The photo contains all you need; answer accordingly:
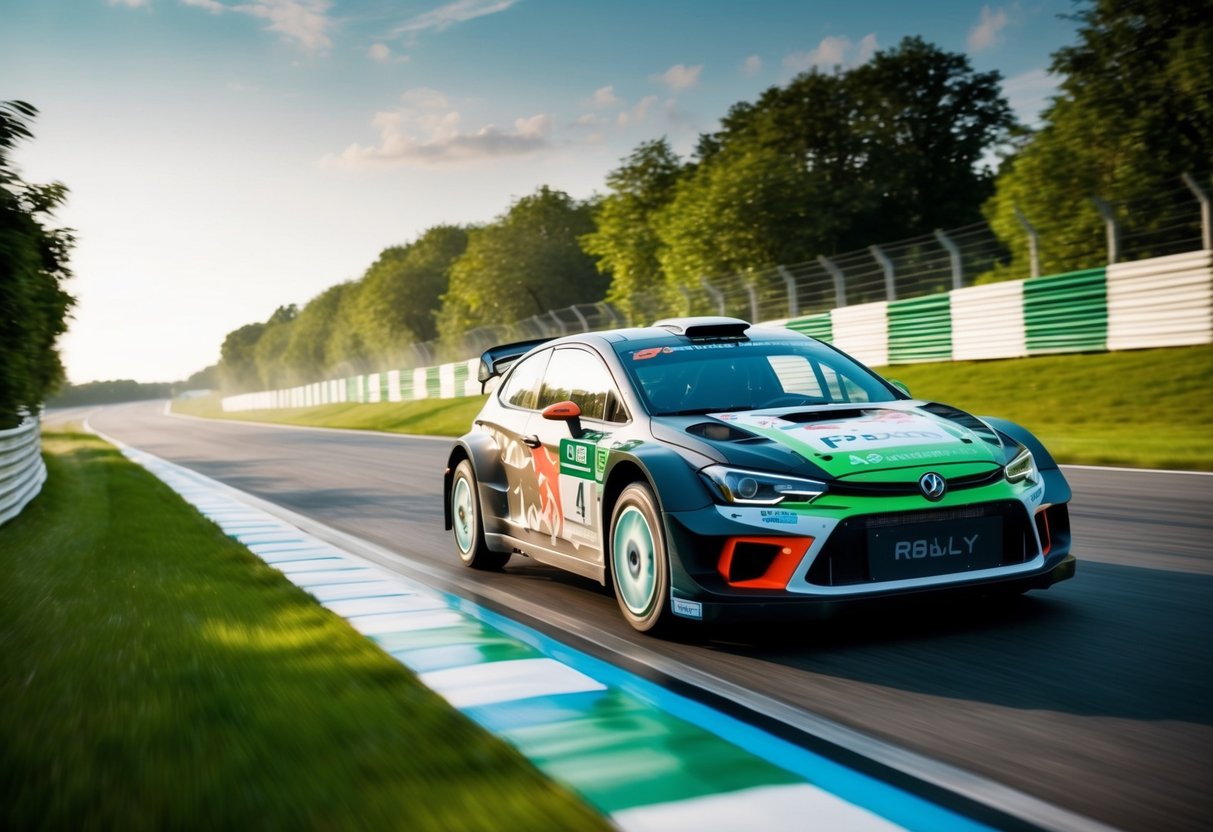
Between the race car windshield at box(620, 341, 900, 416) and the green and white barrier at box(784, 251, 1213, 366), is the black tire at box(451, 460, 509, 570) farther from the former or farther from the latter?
the green and white barrier at box(784, 251, 1213, 366)

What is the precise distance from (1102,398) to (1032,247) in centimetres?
442

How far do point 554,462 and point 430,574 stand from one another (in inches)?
74.7

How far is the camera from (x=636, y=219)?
60938 millimetres

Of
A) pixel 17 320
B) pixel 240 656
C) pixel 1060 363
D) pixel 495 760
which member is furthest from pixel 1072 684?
pixel 1060 363

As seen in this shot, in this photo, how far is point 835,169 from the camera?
177ft

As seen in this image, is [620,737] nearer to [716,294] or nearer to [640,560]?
[640,560]

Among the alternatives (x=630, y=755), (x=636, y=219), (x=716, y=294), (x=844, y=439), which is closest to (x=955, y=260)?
(x=716, y=294)

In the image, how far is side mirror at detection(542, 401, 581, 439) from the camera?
→ 20.7 ft

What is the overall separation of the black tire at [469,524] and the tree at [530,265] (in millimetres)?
61020

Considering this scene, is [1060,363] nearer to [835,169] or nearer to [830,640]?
[830,640]

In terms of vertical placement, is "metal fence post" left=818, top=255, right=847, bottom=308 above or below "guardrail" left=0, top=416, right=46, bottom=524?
above

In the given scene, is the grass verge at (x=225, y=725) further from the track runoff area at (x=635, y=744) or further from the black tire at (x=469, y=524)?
the black tire at (x=469, y=524)

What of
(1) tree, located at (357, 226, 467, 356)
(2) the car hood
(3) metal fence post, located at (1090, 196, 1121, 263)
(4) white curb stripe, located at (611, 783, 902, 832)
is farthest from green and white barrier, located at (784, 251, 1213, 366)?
(1) tree, located at (357, 226, 467, 356)

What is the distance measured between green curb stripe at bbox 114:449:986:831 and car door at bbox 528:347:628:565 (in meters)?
0.57
